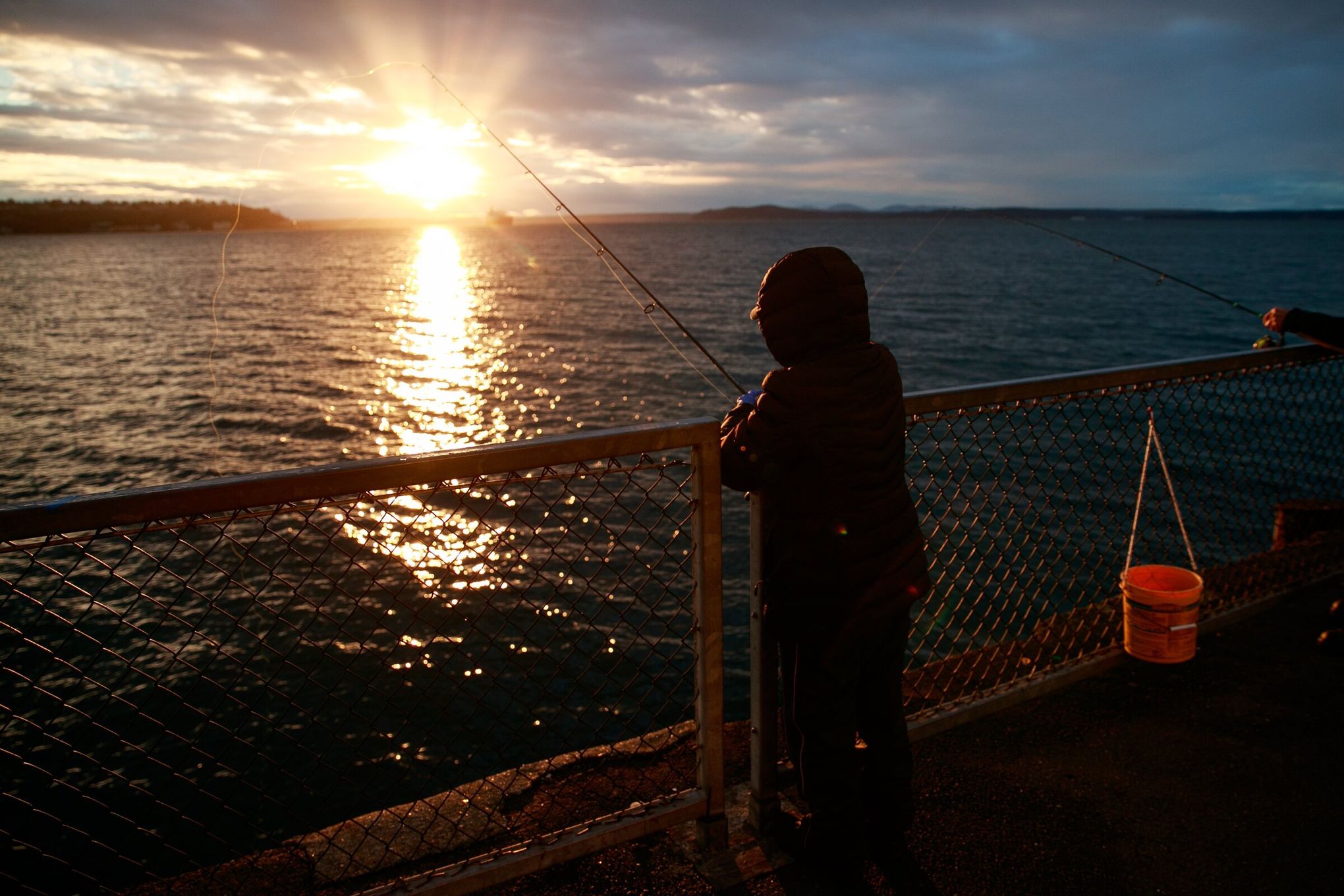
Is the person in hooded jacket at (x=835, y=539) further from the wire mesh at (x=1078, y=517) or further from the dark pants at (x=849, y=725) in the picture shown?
the wire mesh at (x=1078, y=517)

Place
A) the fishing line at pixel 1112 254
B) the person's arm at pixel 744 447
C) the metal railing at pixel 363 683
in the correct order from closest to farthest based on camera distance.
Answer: the metal railing at pixel 363 683 → the person's arm at pixel 744 447 → the fishing line at pixel 1112 254

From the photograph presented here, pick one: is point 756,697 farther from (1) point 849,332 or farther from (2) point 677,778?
(1) point 849,332

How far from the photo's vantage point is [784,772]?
304cm

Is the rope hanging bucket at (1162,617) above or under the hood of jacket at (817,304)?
under

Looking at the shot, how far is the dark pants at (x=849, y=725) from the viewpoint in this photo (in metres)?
2.61

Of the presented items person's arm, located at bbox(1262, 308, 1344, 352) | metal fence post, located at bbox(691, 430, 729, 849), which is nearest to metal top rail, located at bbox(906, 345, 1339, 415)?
person's arm, located at bbox(1262, 308, 1344, 352)

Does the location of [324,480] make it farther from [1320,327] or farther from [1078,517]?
[1320,327]

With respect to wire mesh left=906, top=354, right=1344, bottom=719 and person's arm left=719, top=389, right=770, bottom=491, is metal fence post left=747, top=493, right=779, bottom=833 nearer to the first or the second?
person's arm left=719, top=389, right=770, bottom=491

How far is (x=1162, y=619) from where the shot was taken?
3.99m

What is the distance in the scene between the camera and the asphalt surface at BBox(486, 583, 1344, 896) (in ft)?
9.15

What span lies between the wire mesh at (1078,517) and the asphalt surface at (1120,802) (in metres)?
0.30

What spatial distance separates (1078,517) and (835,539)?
2522 millimetres

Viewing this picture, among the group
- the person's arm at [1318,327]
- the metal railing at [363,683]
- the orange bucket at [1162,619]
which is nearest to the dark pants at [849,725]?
the metal railing at [363,683]

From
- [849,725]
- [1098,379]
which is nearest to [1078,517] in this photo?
[1098,379]
